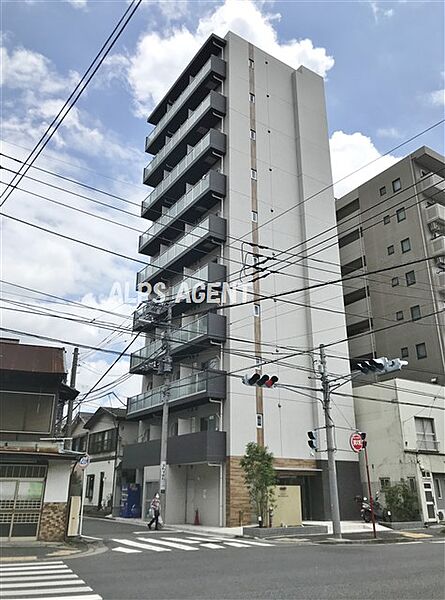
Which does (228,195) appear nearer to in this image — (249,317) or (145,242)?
(249,317)

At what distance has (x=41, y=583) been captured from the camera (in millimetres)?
8922

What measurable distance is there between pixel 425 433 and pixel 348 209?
23.0 metres

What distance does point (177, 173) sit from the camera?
33781mm

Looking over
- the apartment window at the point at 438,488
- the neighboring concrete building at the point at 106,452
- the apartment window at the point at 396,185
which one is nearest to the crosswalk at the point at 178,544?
the apartment window at the point at 438,488

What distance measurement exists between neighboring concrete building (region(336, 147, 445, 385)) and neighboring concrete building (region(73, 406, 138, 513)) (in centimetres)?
1811

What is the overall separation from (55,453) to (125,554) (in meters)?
4.70

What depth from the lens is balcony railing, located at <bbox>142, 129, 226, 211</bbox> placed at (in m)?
30.4

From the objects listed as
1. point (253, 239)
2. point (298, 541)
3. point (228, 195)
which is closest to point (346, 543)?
point (298, 541)

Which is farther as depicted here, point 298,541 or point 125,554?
point 298,541

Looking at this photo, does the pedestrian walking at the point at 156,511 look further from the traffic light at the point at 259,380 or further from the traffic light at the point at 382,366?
the traffic light at the point at 382,366

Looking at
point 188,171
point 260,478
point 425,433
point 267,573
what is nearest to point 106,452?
point 260,478

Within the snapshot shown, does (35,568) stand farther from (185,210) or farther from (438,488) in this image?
(185,210)

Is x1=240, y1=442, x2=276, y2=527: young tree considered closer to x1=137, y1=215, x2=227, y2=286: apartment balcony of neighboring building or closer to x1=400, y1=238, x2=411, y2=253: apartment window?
x1=137, y1=215, x2=227, y2=286: apartment balcony of neighboring building

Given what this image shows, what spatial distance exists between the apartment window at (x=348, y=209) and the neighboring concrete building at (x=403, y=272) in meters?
0.61
